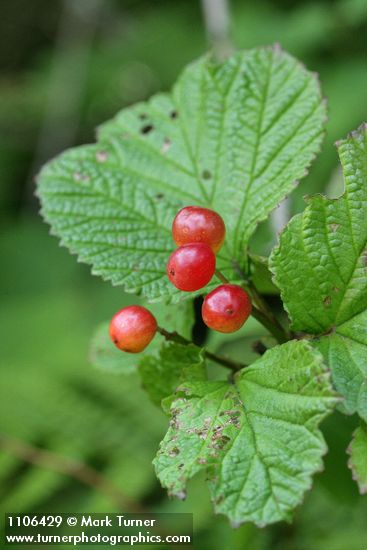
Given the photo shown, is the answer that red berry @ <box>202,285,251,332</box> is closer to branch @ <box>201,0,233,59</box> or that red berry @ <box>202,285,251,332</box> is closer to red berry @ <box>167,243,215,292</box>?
red berry @ <box>167,243,215,292</box>

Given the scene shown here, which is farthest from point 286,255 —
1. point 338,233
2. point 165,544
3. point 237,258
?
point 165,544

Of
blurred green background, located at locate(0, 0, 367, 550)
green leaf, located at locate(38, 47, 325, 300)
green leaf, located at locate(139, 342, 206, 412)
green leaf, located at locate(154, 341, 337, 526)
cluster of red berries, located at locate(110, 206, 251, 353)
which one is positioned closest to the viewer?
green leaf, located at locate(154, 341, 337, 526)

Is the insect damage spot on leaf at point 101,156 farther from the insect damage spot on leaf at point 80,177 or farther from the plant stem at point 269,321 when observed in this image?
the plant stem at point 269,321

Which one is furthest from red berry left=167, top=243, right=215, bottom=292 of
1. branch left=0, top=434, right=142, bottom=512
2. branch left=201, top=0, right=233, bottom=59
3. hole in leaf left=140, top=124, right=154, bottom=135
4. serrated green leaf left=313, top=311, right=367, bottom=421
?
branch left=201, top=0, right=233, bottom=59

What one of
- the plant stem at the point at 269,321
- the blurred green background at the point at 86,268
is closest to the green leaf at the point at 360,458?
the plant stem at the point at 269,321

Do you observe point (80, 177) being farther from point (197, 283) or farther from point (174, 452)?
point (174, 452)

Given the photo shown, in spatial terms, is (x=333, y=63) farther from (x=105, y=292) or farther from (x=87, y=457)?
(x=87, y=457)
